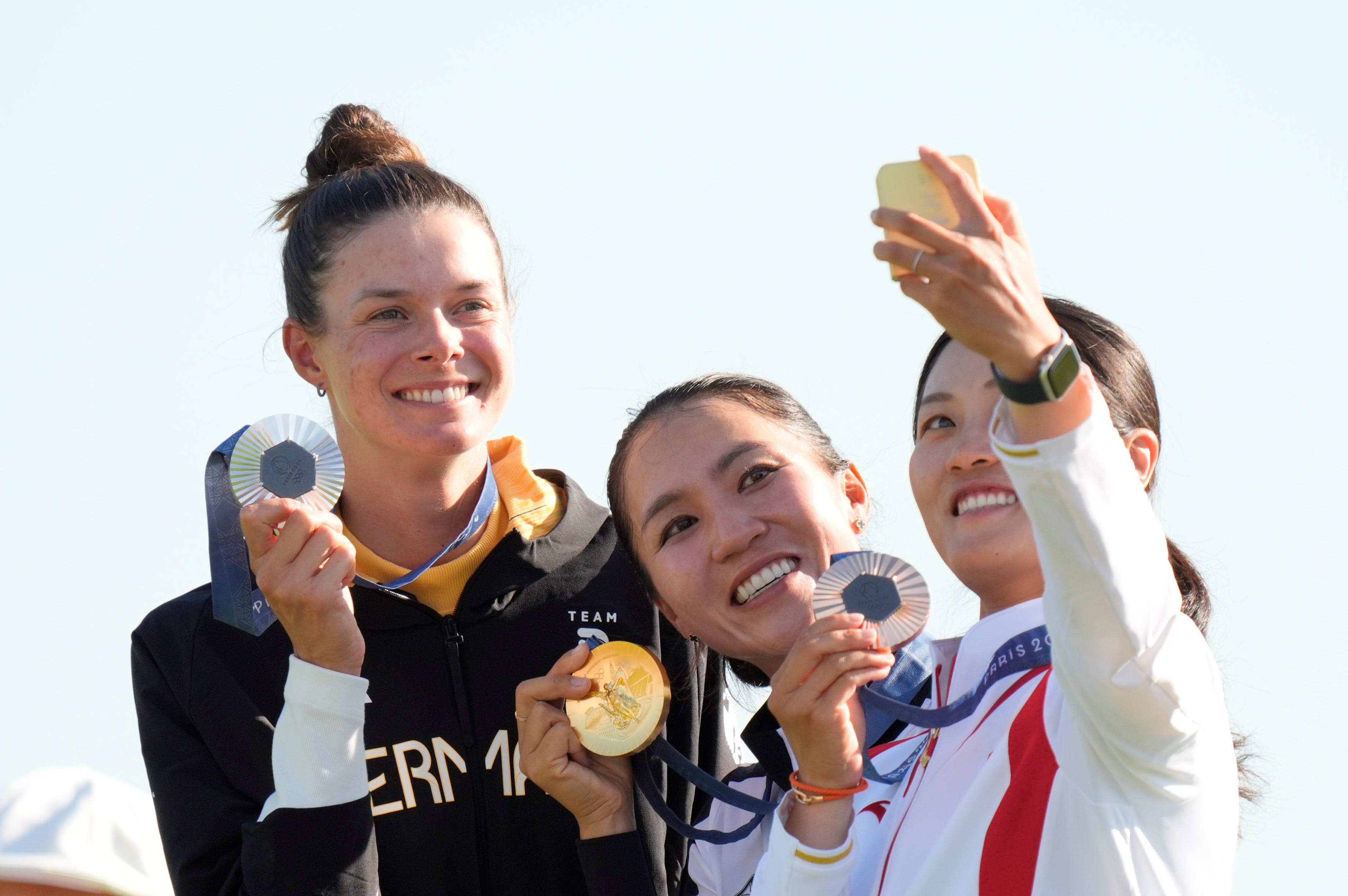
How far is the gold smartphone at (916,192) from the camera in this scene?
2.77 m

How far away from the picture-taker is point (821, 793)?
3.59m

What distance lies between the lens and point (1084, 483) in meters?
2.61

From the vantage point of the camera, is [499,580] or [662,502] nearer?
[662,502]

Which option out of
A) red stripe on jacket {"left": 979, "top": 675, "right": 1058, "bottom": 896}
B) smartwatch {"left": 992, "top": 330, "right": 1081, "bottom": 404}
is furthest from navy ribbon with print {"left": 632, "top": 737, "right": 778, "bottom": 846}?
smartwatch {"left": 992, "top": 330, "right": 1081, "bottom": 404}

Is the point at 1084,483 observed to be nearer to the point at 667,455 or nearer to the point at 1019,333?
the point at 1019,333

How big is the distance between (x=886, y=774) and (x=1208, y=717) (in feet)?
4.13

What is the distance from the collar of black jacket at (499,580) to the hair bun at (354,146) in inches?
63.1

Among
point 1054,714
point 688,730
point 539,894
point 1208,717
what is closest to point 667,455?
point 688,730

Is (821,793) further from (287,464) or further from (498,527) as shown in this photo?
(498,527)

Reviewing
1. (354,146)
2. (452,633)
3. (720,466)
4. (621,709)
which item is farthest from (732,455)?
(354,146)

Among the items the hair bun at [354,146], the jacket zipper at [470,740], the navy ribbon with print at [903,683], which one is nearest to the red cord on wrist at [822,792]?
the navy ribbon with print at [903,683]

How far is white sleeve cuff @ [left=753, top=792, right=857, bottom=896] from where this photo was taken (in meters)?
3.53

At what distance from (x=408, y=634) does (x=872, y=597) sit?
2068 mm

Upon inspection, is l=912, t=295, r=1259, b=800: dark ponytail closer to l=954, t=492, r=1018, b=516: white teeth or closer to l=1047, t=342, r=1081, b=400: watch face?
l=954, t=492, r=1018, b=516: white teeth
